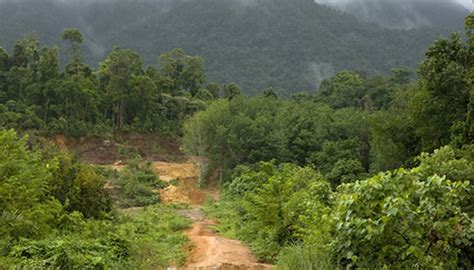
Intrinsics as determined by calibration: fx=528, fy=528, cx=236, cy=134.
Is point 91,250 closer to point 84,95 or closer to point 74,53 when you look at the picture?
point 84,95

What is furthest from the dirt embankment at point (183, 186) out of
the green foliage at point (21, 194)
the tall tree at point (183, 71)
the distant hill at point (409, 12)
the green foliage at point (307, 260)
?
the distant hill at point (409, 12)

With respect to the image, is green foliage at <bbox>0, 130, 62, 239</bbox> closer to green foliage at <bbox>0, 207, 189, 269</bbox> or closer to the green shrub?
green foliage at <bbox>0, 207, 189, 269</bbox>

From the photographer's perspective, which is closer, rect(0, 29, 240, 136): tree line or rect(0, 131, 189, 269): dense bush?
rect(0, 131, 189, 269): dense bush

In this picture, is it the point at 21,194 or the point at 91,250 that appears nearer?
the point at 91,250

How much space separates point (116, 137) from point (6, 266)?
130 ft

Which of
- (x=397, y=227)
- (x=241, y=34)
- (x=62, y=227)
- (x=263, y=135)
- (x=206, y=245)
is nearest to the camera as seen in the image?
(x=397, y=227)

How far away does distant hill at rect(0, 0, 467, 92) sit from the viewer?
102m

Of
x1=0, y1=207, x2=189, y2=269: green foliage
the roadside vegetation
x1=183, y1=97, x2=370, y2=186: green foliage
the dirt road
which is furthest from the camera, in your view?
x1=183, y1=97, x2=370, y2=186: green foliage

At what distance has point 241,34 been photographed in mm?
121125

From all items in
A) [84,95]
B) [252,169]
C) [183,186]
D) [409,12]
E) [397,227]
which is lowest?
[183,186]

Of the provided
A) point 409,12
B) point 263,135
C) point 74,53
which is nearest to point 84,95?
point 74,53

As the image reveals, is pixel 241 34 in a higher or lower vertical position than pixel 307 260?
higher

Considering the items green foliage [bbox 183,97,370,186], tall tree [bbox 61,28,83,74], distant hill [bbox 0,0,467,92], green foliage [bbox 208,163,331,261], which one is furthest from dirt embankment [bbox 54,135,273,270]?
→ distant hill [bbox 0,0,467,92]

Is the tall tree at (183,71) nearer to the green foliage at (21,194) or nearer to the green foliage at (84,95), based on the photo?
the green foliage at (84,95)
